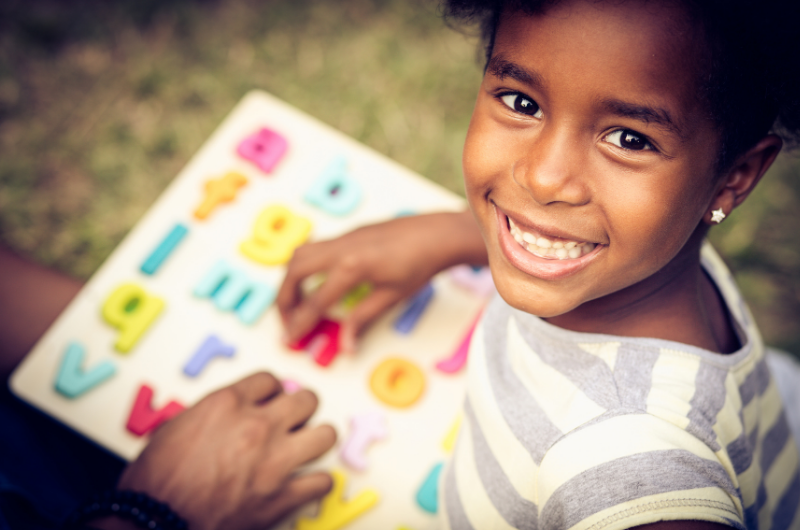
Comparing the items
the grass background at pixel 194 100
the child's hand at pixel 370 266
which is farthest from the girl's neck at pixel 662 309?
the grass background at pixel 194 100

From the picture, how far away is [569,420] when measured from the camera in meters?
0.60

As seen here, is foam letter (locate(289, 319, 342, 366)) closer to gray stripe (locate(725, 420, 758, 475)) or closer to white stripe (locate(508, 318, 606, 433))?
white stripe (locate(508, 318, 606, 433))

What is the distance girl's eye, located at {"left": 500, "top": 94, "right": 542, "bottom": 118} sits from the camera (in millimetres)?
560

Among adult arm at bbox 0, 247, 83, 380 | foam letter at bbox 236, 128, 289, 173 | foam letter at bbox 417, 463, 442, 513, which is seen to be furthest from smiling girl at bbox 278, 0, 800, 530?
adult arm at bbox 0, 247, 83, 380

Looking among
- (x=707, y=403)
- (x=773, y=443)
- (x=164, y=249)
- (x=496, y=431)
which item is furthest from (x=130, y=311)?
(x=773, y=443)

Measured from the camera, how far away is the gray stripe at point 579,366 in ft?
1.93

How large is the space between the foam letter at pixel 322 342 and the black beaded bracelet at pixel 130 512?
31 centimetres

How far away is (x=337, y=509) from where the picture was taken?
2.79ft

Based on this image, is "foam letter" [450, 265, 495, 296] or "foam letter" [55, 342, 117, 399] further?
"foam letter" [450, 265, 495, 296]

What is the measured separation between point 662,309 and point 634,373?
0.31ft

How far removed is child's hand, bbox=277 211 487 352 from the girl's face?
350 mm

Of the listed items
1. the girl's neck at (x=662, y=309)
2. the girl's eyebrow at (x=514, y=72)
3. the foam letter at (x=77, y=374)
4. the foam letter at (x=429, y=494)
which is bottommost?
the foam letter at (x=429, y=494)

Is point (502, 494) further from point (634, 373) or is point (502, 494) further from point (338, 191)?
point (338, 191)

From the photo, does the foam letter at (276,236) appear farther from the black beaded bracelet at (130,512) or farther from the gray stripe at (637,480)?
the gray stripe at (637,480)
